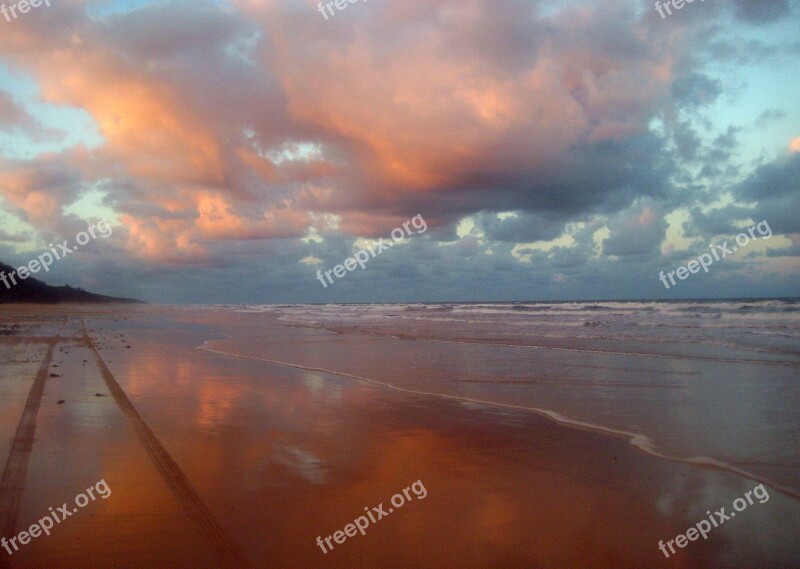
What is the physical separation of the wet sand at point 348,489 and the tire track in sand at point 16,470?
0.02 m

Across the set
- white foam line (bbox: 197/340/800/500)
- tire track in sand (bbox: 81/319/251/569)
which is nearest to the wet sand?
tire track in sand (bbox: 81/319/251/569)

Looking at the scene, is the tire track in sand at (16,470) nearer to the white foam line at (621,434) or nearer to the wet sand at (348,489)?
the wet sand at (348,489)

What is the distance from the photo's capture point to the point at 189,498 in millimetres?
5922

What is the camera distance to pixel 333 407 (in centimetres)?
1112

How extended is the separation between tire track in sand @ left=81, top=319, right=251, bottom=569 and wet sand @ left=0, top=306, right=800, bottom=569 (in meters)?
0.02

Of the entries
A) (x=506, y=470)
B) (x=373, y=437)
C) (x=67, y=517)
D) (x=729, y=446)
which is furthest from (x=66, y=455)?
(x=729, y=446)

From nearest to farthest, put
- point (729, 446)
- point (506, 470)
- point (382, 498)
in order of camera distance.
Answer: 1. point (382, 498)
2. point (506, 470)
3. point (729, 446)

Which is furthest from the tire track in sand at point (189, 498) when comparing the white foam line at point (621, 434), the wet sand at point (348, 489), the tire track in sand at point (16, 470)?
the white foam line at point (621, 434)

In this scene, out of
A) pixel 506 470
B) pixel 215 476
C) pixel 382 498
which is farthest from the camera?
pixel 506 470

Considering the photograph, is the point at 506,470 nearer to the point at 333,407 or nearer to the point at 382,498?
the point at 382,498

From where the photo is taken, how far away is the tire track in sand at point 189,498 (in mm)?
4742

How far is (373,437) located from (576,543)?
413 centimetres

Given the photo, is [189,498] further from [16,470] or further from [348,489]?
[16,470]

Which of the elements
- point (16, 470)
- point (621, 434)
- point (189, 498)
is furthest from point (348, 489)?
point (621, 434)
